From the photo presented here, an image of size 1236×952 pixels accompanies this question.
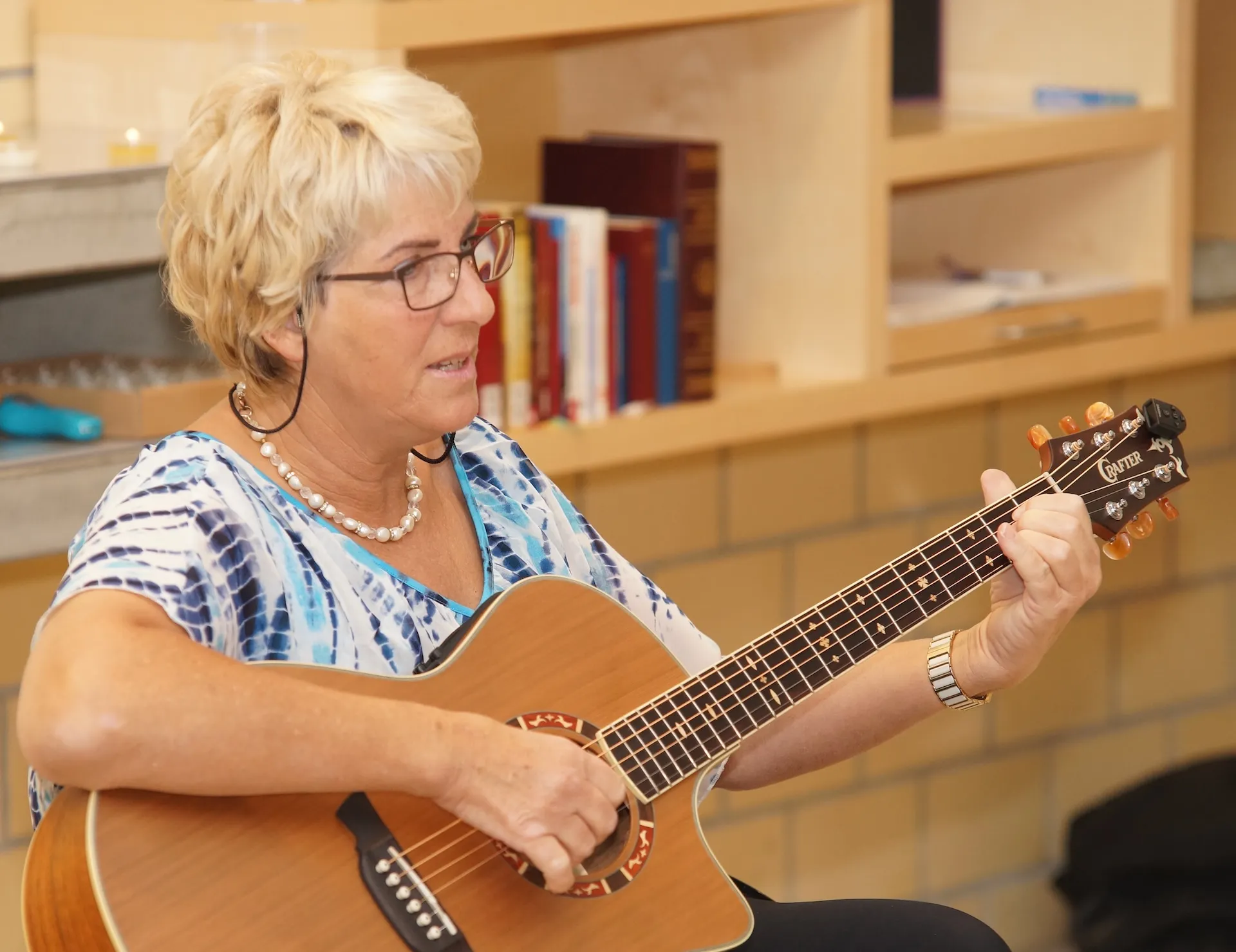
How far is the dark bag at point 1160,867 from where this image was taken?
2365mm

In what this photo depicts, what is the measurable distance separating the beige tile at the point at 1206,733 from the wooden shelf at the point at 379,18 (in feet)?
5.18

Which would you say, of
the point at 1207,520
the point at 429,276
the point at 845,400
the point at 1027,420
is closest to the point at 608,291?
the point at 845,400

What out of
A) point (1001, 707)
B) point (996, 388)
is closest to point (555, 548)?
point (996, 388)

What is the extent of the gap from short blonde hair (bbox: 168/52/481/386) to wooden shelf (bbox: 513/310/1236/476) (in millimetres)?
564

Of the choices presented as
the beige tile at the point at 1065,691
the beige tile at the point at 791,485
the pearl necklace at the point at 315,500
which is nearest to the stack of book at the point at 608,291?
the beige tile at the point at 791,485

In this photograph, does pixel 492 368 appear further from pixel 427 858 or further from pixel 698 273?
pixel 427 858

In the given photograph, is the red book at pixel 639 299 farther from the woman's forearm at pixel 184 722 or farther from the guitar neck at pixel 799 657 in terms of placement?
the woman's forearm at pixel 184 722

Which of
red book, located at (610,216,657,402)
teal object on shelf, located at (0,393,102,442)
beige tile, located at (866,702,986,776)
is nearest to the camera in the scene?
teal object on shelf, located at (0,393,102,442)

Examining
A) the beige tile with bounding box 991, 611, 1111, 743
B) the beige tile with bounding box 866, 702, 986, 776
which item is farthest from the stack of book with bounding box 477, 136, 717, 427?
the beige tile with bounding box 991, 611, 1111, 743

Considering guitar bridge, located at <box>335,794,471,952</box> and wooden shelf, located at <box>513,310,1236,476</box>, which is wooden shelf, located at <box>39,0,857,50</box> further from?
guitar bridge, located at <box>335,794,471,952</box>

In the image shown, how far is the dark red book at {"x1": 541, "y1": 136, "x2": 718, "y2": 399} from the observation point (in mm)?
1915

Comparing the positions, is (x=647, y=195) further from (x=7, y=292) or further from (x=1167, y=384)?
(x=1167, y=384)

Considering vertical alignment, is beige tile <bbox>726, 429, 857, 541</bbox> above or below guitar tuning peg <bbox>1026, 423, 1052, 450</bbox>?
below

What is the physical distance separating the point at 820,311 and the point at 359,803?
109 centimetres
